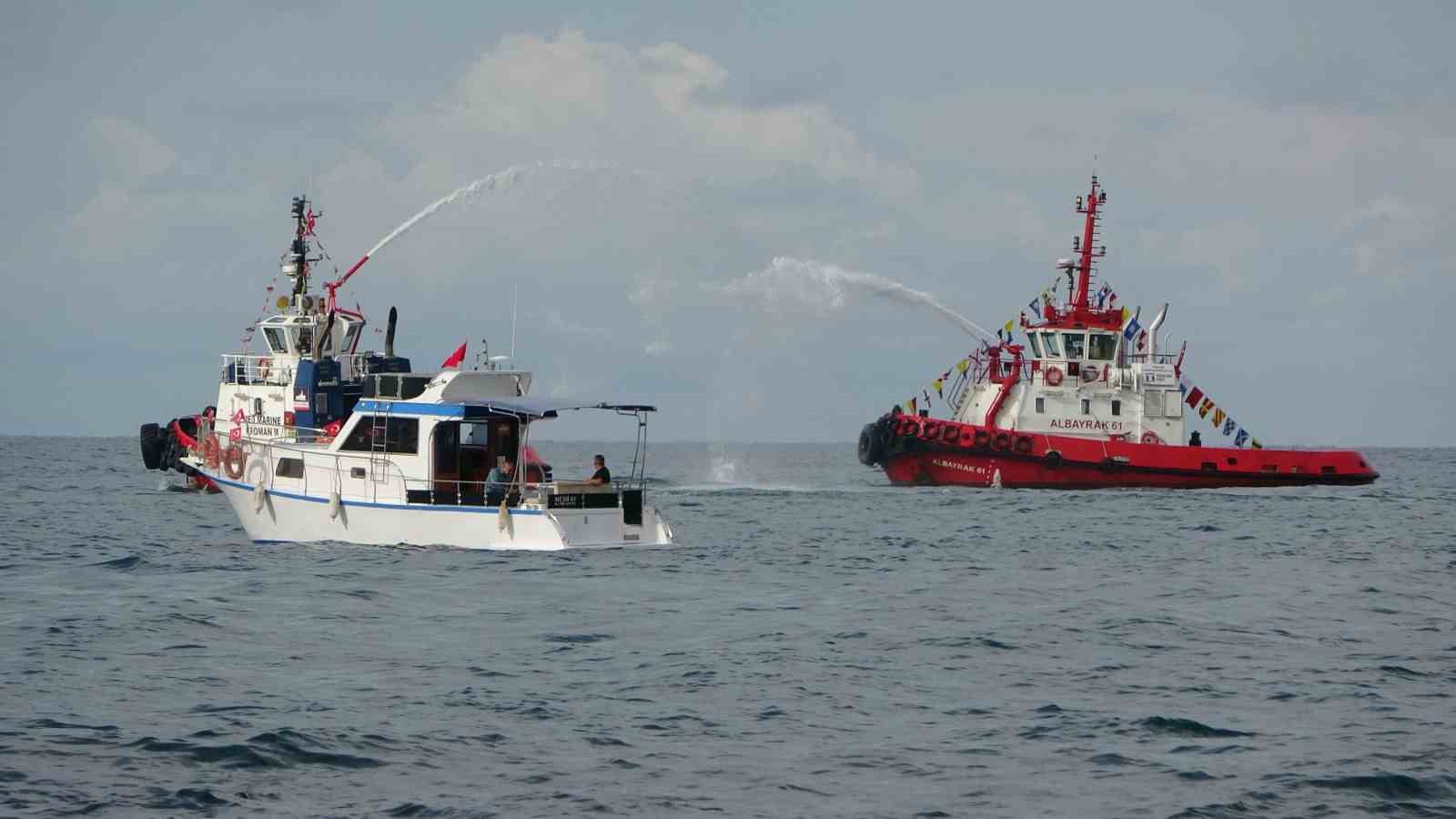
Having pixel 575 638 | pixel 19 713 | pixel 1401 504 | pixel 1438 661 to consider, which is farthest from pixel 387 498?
pixel 1401 504

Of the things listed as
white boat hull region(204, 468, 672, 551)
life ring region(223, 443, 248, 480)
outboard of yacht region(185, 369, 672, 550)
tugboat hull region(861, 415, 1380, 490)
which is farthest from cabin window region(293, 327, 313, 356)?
tugboat hull region(861, 415, 1380, 490)

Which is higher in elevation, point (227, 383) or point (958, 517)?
point (227, 383)

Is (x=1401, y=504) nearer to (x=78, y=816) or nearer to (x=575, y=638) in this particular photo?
(x=575, y=638)

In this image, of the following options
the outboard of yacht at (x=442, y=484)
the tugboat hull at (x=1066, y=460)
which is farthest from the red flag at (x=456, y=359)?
the tugboat hull at (x=1066, y=460)

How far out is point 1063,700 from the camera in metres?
17.5

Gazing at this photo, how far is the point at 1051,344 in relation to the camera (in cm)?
6022

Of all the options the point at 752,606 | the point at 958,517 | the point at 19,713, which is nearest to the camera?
the point at 19,713

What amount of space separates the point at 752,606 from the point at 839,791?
11.6m

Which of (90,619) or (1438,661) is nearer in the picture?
(1438,661)

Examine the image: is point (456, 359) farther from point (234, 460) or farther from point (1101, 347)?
point (1101, 347)

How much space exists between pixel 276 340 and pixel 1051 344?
30.8 metres

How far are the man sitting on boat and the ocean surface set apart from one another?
1.13 meters

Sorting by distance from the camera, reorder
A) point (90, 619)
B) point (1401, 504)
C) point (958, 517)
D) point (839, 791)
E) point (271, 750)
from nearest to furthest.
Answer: point (839, 791)
point (271, 750)
point (90, 619)
point (958, 517)
point (1401, 504)

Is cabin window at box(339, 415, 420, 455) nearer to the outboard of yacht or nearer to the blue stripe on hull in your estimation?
the outboard of yacht
